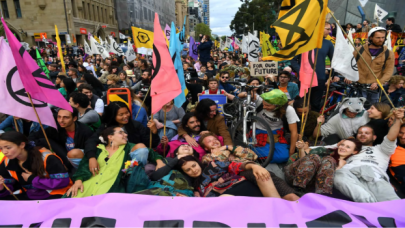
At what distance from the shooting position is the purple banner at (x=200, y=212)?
7.13ft

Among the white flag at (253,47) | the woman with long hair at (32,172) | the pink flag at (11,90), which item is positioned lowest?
the woman with long hair at (32,172)

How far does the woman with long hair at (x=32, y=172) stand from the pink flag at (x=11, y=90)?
1.40ft

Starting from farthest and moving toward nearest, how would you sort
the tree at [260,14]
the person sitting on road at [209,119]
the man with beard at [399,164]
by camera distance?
the tree at [260,14] < the person sitting on road at [209,119] < the man with beard at [399,164]

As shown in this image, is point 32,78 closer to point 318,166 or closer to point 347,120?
point 318,166

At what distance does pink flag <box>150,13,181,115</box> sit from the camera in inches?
136

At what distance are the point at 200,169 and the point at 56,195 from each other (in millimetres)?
1662

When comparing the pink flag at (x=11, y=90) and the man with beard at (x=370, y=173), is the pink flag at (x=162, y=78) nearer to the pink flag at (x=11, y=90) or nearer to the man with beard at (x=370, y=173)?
the pink flag at (x=11, y=90)

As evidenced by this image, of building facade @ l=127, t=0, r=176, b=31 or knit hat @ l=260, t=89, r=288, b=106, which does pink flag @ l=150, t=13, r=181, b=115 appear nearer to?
knit hat @ l=260, t=89, r=288, b=106

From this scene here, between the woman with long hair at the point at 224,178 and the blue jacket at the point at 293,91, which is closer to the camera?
the woman with long hair at the point at 224,178

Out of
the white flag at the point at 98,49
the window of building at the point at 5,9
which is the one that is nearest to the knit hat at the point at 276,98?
the white flag at the point at 98,49

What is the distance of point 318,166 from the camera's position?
3025mm

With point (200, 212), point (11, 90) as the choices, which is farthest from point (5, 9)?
point (200, 212)

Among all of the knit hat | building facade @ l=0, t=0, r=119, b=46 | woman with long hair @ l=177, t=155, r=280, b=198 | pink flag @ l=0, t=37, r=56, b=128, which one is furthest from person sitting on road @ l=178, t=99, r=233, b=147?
building facade @ l=0, t=0, r=119, b=46

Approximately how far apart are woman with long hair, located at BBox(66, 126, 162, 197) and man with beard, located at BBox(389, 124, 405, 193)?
2924 millimetres
